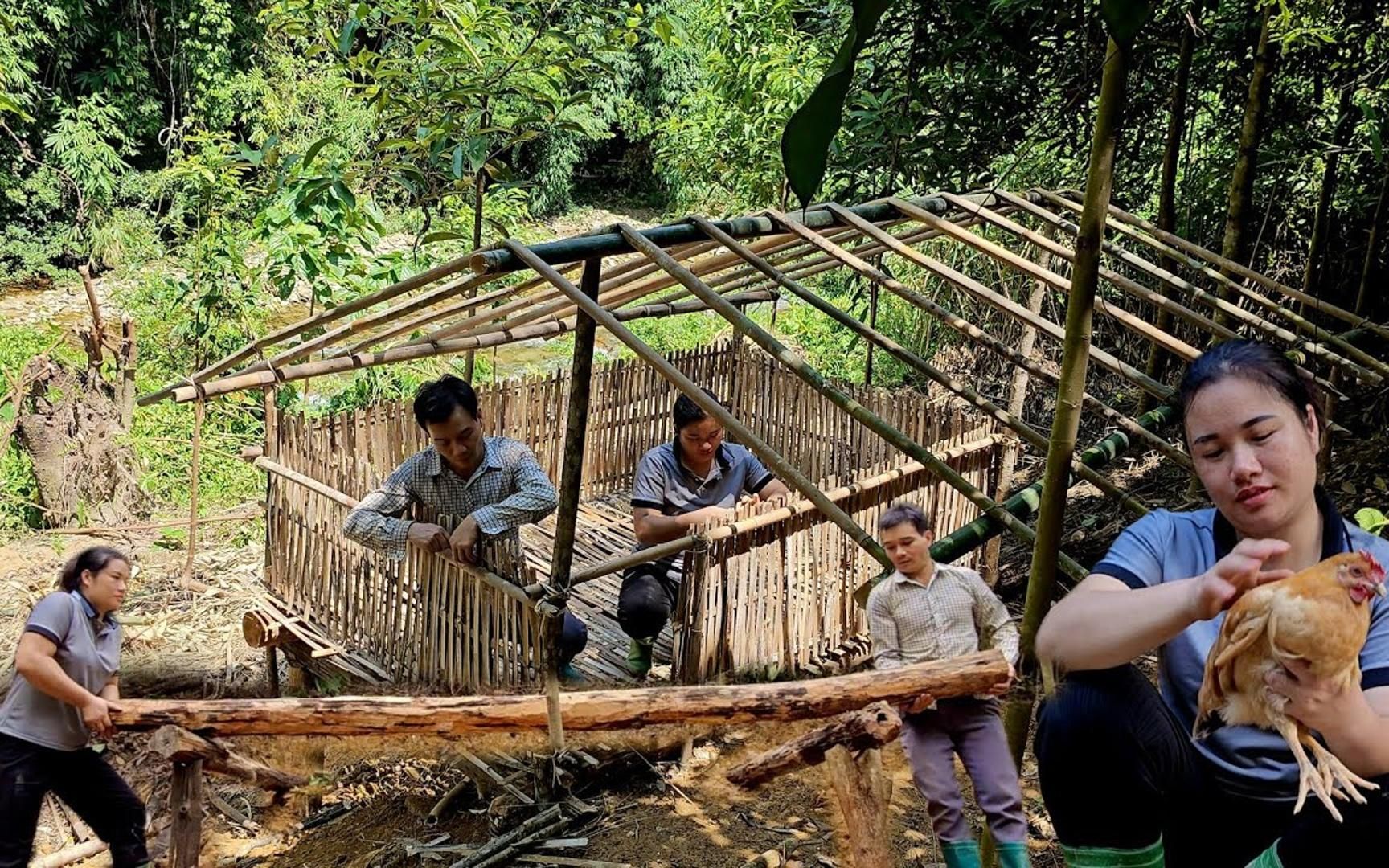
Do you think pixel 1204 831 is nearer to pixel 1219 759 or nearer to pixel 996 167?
pixel 1219 759

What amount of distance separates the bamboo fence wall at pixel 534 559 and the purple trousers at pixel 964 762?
1.21 metres

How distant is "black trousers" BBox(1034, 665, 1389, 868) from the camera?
1610mm

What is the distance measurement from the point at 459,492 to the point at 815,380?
6.13ft

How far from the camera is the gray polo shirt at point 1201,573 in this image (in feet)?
5.35

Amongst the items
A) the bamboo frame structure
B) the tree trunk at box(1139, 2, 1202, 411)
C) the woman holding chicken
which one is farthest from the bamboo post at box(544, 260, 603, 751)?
the tree trunk at box(1139, 2, 1202, 411)

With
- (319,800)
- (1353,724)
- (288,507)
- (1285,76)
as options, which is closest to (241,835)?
(319,800)

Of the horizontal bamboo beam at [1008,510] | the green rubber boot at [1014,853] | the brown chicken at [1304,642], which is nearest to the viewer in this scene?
the brown chicken at [1304,642]

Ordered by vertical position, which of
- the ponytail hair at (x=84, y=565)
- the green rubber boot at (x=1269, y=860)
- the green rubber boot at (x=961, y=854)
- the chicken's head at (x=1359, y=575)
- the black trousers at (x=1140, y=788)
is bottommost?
the green rubber boot at (x=961, y=854)

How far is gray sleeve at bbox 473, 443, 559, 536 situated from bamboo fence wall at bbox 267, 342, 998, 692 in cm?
13

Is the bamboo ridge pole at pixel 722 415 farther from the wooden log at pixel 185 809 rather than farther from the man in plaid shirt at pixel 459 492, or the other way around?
the wooden log at pixel 185 809

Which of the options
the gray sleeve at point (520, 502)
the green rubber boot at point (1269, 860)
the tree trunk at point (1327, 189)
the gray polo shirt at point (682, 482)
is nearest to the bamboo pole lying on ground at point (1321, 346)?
the tree trunk at point (1327, 189)

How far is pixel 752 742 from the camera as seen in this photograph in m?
4.27

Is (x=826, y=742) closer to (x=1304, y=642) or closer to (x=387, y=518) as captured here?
(x=1304, y=642)

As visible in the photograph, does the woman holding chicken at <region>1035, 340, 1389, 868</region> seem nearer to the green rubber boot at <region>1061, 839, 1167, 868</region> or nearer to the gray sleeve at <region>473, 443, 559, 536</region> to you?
the green rubber boot at <region>1061, 839, 1167, 868</region>
